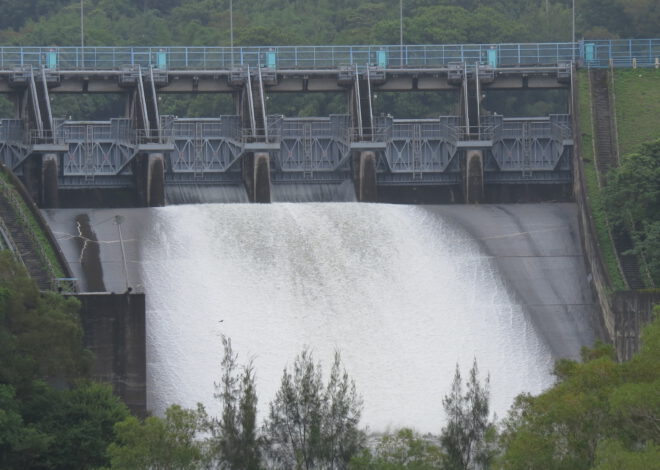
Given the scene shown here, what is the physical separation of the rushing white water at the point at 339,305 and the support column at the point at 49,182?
6114 millimetres

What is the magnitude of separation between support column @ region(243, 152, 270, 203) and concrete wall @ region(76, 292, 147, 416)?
22844 millimetres

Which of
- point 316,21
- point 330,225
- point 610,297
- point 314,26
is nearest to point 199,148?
point 330,225

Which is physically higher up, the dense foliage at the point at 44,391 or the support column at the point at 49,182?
the support column at the point at 49,182

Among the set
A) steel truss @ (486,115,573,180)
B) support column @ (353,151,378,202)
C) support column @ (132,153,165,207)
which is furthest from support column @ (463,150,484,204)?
support column @ (132,153,165,207)

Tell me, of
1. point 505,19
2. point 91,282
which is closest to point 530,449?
point 91,282

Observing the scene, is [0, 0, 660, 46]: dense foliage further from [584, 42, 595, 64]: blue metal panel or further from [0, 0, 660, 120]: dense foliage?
[584, 42, 595, 64]: blue metal panel

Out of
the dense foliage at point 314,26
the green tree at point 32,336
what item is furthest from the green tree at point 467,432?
the dense foliage at point 314,26

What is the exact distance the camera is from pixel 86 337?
215 ft

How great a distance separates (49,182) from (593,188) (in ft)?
79.5

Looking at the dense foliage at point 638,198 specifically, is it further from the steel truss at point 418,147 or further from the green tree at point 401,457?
the green tree at point 401,457

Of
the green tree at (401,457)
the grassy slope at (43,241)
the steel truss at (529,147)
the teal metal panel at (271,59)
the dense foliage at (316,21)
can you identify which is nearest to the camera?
the green tree at (401,457)

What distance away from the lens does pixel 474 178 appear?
90.6 meters

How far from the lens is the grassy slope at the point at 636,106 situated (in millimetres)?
88062

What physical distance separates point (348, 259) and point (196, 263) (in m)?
6.29
